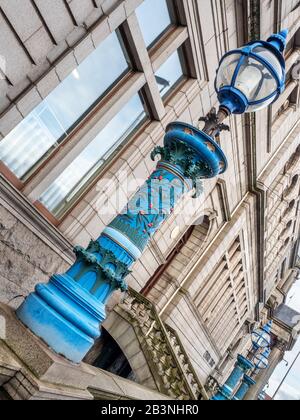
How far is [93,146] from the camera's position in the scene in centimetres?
902

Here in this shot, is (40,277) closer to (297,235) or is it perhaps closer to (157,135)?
(157,135)

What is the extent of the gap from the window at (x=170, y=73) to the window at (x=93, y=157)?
1.17 meters

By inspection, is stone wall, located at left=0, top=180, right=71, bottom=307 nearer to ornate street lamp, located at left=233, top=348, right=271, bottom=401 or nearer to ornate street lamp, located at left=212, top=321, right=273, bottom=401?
ornate street lamp, located at left=212, top=321, right=273, bottom=401

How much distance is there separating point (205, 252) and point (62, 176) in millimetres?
10495

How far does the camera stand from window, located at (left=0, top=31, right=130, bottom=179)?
23.6ft

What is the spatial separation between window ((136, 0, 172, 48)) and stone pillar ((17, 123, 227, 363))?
586 centimetres

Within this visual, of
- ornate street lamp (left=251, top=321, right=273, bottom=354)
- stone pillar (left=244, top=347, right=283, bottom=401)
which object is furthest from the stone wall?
stone pillar (left=244, top=347, right=283, bottom=401)

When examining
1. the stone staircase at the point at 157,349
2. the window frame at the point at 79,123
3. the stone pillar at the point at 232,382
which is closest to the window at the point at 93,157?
the window frame at the point at 79,123

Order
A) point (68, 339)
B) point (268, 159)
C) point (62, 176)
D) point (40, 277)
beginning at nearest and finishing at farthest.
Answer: point (68, 339) < point (40, 277) < point (62, 176) < point (268, 159)

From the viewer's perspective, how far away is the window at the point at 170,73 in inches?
424

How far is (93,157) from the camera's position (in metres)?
9.11

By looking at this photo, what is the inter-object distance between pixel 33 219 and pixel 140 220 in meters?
3.68

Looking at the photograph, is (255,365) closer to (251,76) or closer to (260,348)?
(260,348)
